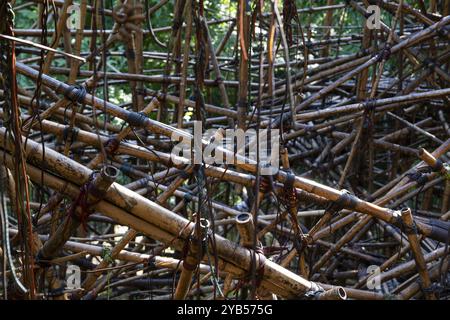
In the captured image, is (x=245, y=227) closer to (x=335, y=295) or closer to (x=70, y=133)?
(x=335, y=295)

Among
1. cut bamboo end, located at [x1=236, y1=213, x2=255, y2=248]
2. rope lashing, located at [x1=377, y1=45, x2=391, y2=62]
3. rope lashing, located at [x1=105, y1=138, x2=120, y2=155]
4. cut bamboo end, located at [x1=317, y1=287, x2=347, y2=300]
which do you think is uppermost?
rope lashing, located at [x1=377, y1=45, x2=391, y2=62]

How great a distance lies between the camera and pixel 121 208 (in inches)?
55.1

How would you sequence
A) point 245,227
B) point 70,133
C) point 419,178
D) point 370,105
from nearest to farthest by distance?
point 245,227, point 70,133, point 419,178, point 370,105

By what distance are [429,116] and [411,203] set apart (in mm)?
410

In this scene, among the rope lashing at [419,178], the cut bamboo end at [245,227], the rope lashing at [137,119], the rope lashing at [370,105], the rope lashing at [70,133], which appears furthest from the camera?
the rope lashing at [370,105]

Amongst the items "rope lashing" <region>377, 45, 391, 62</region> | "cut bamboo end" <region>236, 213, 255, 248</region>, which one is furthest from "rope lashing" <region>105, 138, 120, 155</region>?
"rope lashing" <region>377, 45, 391, 62</region>

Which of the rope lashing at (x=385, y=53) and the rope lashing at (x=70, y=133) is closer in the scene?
the rope lashing at (x=70, y=133)

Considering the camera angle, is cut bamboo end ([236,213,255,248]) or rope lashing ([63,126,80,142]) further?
rope lashing ([63,126,80,142])

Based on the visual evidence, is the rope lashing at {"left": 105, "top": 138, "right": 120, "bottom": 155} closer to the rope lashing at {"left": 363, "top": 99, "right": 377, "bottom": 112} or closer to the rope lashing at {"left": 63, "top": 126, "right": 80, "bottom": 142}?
the rope lashing at {"left": 63, "top": 126, "right": 80, "bottom": 142}

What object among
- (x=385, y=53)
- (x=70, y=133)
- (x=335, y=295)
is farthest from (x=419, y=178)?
(x=70, y=133)

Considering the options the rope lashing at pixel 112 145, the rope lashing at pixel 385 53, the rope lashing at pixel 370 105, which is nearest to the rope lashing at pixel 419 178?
the rope lashing at pixel 370 105

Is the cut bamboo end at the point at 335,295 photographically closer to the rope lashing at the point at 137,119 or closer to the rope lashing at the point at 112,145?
the rope lashing at the point at 137,119

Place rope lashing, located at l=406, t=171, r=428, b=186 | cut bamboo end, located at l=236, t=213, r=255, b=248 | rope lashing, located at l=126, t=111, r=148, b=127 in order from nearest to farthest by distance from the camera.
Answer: cut bamboo end, located at l=236, t=213, r=255, b=248 < rope lashing, located at l=126, t=111, r=148, b=127 < rope lashing, located at l=406, t=171, r=428, b=186

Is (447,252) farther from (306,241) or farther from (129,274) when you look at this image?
(129,274)
